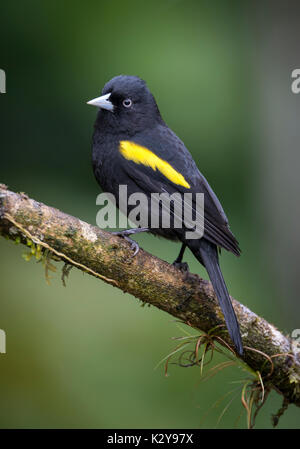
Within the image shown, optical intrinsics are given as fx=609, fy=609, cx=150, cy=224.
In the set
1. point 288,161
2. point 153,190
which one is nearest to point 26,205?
point 153,190

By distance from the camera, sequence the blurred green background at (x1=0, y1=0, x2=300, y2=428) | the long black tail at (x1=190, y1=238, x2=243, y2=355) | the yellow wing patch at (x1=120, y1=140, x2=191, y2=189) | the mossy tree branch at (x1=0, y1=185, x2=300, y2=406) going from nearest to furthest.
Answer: the mossy tree branch at (x1=0, y1=185, x2=300, y2=406)
the long black tail at (x1=190, y1=238, x2=243, y2=355)
the yellow wing patch at (x1=120, y1=140, x2=191, y2=189)
the blurred green background at (x1=0, y1=0, x2=300, y2=428)

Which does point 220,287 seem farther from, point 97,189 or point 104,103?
point 97,189

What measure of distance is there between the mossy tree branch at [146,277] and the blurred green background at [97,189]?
207 cm

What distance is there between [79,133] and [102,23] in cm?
105

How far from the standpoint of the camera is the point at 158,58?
5660 mm

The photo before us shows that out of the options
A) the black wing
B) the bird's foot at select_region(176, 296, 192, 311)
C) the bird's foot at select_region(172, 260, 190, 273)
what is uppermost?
the black wing

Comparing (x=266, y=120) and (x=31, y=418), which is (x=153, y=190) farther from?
(x=266, y=120)

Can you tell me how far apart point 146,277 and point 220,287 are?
0.31 m

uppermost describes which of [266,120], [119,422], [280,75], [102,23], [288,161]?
[102,23]

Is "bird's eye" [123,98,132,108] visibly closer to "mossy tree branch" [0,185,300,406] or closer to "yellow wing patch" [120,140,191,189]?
"yellow wing patch" [120,140,191,189]

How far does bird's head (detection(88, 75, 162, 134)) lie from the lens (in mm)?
2873

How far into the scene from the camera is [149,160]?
2.71 m

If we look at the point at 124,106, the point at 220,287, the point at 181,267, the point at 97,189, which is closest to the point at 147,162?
the point at 124,106

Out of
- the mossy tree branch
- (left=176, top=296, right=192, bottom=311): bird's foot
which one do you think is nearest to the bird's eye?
the mossy tree branch
